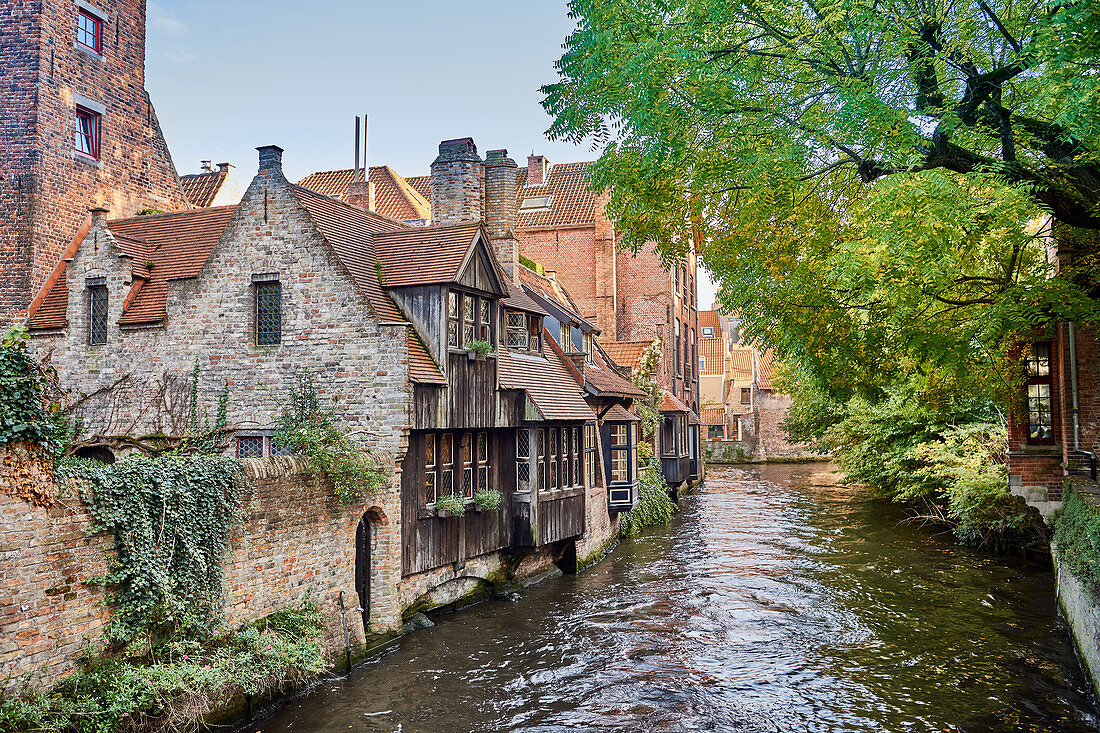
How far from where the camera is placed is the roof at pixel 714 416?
59.0 m

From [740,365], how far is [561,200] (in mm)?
28149

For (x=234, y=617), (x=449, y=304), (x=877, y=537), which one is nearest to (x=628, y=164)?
(x=449, y=304)

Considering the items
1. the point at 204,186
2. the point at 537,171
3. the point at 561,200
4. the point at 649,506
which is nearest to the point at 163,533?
the point at 649,506

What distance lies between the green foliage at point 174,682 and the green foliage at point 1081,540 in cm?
1030

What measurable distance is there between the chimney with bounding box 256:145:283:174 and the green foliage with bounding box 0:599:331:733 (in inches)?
325

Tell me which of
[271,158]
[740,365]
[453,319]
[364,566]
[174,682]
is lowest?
[174,682]

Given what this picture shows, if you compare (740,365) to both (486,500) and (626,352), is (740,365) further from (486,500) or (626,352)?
(486,500)

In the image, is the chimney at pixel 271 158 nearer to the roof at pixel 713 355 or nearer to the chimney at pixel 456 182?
the chimney at pixel 456 182

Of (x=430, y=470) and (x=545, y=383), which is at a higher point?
(x=545, y=383)

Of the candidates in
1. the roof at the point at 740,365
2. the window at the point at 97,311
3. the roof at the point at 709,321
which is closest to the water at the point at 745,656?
the window at the point at 97,311

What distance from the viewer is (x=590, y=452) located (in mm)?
21844

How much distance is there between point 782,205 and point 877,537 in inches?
735

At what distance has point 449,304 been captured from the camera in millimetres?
14898

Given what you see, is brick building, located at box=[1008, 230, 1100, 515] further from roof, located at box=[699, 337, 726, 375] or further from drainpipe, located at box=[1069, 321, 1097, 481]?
roof, located at box=[699, 337, 726, 375]
